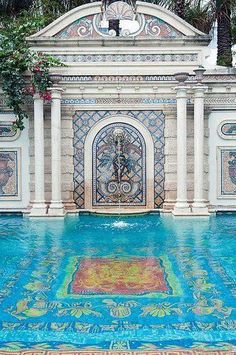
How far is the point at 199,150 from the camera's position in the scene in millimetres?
11617

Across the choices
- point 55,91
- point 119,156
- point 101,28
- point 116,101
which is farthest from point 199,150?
point 101,28

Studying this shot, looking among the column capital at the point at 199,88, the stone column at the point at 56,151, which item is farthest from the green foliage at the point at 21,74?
the column capital at the point at 199,88

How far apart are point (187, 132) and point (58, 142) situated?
2.97 m

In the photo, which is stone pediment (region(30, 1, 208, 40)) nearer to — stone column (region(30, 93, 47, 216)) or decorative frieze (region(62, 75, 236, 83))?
decorative frieze (region(62, 75, 236, 83))

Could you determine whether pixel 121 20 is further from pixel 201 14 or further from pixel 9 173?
pixel 201 14

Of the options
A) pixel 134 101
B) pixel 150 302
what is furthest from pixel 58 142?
pixel 150 302

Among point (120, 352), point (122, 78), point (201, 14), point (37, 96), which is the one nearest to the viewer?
point (120, 352)

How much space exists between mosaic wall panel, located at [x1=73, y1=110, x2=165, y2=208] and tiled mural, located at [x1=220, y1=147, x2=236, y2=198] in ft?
4.61

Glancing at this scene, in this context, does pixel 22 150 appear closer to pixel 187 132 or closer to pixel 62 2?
pixel 187 132

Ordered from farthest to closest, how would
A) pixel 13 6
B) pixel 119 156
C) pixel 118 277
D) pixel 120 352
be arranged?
pixel 13 6 → pixel 119 156 → pixel 118 277 → pixel 120 352

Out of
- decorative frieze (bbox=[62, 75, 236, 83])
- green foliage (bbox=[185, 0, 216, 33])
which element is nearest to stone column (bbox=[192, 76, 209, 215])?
decorative frieze (bbox=[62, 75, 236, 83])

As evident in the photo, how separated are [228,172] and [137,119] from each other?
2.45 m

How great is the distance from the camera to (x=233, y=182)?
40.2 feet

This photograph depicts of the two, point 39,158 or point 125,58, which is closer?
point 39,158
